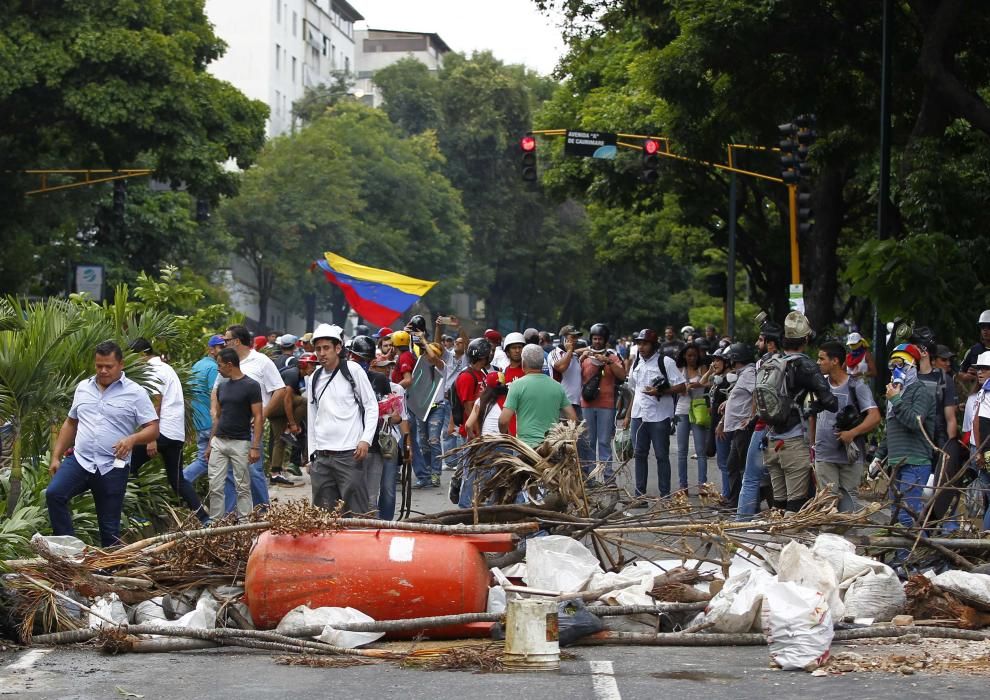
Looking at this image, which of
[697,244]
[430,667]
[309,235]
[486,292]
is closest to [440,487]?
[430,667]

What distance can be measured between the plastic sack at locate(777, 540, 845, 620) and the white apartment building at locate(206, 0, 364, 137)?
7096 centimetres

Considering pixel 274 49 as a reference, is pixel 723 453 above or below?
below

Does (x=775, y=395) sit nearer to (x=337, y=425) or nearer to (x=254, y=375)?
(x=337, y=425)

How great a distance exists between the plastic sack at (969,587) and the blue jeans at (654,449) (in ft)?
23.5

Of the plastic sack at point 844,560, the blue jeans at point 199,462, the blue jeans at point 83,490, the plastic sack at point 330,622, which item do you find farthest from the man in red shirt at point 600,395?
the plastic sack at point 330,622

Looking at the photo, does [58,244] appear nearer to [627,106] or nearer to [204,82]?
[204,82]

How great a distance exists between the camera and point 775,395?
1151 cm

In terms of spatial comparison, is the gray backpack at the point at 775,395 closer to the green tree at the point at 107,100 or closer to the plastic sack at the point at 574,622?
the plastic sack at the point at 574,622

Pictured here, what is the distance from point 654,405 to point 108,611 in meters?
8.57

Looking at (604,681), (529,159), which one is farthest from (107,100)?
(604,681)

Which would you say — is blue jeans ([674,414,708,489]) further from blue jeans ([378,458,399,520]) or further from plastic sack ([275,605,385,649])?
plastic sack ([275,605,385,649])

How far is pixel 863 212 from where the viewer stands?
3512 centimetres

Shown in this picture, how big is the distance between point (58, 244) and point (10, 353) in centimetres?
3278

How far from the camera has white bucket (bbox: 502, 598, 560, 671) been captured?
769cm
